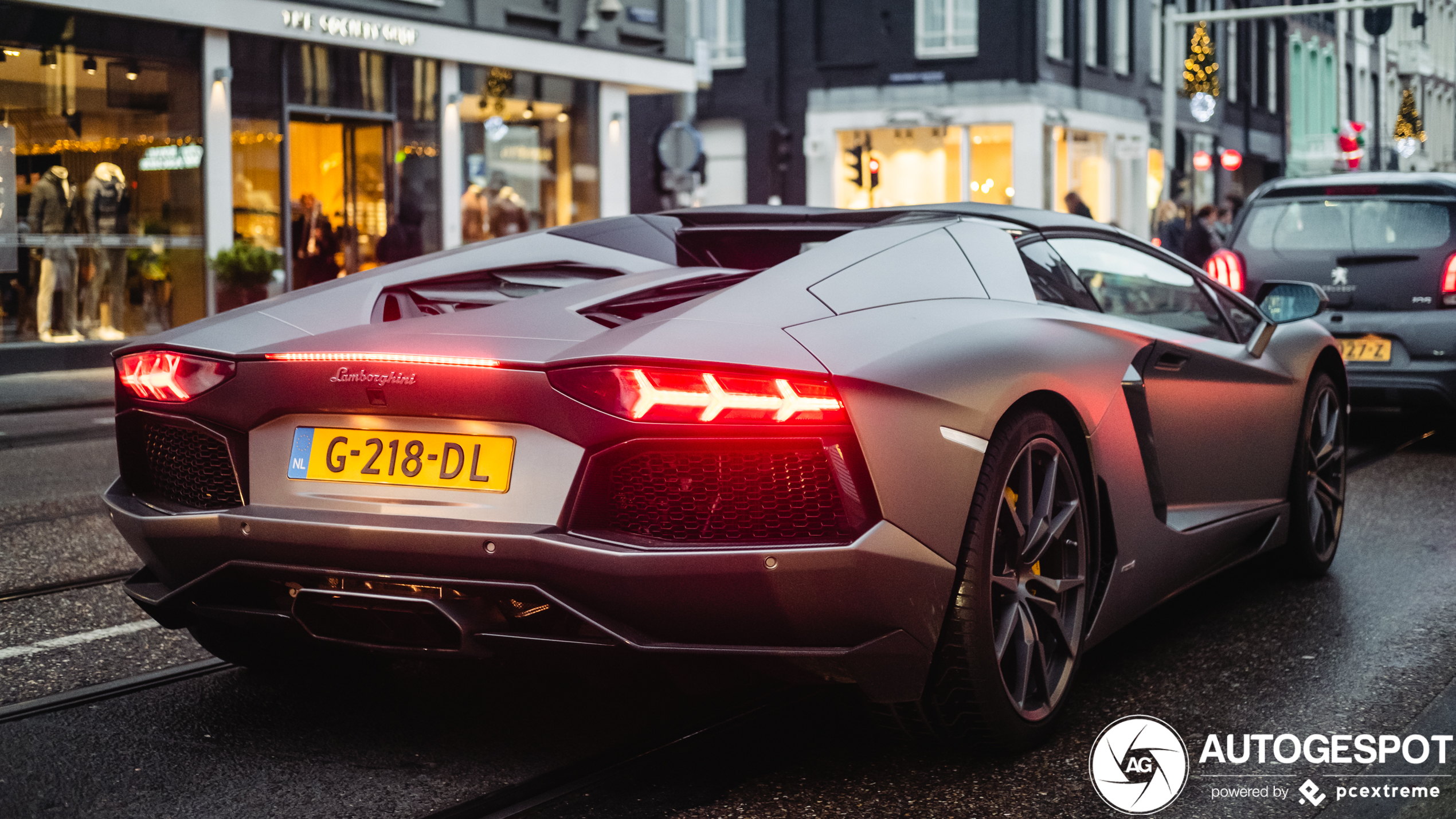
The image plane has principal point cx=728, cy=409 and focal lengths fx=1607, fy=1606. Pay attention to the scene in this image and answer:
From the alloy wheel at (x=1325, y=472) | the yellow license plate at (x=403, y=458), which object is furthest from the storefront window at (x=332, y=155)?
the yellow license plate at (x=403, y=458)

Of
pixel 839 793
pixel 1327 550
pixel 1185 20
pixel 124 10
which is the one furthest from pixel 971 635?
pixel 1185 20

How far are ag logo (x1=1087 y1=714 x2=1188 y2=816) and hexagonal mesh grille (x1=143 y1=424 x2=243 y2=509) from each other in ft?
6.25

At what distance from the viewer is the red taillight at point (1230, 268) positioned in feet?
31.7

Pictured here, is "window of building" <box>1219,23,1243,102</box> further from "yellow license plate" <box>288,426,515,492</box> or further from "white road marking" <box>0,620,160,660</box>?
"yellow license plate" <box>288,426,515,492</box>

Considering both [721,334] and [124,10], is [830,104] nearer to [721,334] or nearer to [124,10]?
[124,10]

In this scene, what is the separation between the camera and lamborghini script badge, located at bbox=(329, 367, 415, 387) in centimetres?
314

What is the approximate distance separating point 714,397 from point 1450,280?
7253 millimetres

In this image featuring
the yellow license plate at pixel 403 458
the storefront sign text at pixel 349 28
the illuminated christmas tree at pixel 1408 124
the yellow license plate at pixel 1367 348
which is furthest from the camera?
the illuminated christmas tree at pixel 1408 124

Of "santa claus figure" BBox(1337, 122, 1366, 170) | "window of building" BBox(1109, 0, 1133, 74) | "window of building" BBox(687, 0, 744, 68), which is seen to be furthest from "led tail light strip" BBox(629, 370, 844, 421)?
"santa claus figure" BBox(1337, 122, 1366, 170)

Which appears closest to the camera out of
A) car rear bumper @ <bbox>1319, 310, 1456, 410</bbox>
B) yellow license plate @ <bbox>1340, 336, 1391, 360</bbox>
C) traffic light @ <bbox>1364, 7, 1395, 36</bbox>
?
car rear bumper @ <bbox>1319, 310, 1456, 410</bbox>

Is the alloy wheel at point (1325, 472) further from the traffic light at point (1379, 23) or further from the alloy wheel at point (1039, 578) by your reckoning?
the traffic light at point (1379, 23)

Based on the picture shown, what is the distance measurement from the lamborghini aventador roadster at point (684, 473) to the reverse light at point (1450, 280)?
228 inches

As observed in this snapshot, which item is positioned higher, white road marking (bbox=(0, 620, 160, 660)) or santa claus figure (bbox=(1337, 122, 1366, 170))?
santa claus figure (bbox=(1337, 122, 1366, 170))
